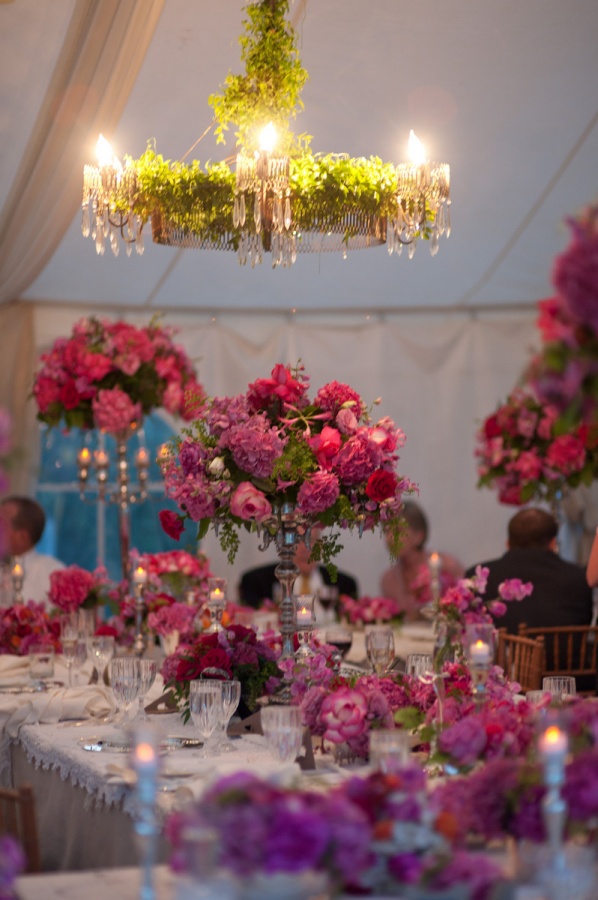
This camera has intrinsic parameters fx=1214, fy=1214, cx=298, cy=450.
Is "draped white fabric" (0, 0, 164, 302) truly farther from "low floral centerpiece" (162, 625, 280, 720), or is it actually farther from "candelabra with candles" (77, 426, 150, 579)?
"low floral centerpiece" (162, 625, 280, 720)

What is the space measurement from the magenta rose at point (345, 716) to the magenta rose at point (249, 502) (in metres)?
0.62

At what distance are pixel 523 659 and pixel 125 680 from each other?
6.43ft

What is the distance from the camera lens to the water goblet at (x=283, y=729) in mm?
2482

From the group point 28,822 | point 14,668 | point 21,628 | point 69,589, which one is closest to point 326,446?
point 28,822

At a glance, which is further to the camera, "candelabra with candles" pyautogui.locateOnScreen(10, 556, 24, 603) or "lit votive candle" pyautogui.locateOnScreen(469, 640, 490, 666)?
"candelabra with candles" pyautogui.locateOnScreen(10, 556, 24, 603)

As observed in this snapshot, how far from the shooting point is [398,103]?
536cm

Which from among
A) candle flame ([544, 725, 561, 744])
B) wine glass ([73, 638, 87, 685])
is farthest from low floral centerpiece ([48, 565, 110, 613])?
candle flame ([544, 725, 561, 744])

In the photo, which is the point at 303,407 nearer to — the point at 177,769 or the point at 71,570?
the point at 177,769

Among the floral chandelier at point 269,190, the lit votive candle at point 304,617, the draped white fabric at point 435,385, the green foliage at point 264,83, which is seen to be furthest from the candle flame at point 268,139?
the draped white fabric at point 435,385

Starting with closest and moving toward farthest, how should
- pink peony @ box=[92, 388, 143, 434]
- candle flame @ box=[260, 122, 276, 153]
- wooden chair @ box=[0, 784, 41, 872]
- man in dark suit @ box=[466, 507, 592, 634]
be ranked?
wooden chair @ box=[0, 784, 41, 872]
candle flame @ box=[260, 122, 276, 153]
man in dark suit @ box=[466, 507, 592, 634]
pink peony @ box=[92, 388, 143, 434]

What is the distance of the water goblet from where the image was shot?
248 cm

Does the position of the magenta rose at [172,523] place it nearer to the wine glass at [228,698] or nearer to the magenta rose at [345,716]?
the wine glass at [228,698]

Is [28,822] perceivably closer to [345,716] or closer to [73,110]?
[345,716]

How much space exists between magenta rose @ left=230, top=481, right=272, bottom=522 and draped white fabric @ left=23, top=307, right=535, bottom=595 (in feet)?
15.3
